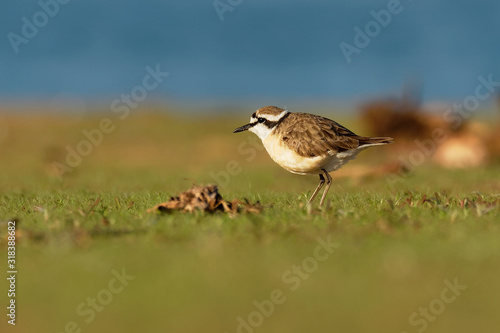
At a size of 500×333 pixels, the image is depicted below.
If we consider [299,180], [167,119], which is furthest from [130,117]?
[299,180]

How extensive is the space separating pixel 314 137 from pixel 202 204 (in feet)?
7.38

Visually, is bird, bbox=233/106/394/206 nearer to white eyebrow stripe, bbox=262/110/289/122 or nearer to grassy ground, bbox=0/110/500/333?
white eyebrow stripe, bbox=262/110/289/122

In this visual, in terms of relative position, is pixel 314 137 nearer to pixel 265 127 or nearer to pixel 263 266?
pixel 265 127

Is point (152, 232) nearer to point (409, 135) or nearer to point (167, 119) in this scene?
point (409, 135)

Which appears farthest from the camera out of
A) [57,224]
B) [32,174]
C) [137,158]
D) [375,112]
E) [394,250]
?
[137,158]

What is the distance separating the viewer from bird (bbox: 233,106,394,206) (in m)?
9.51

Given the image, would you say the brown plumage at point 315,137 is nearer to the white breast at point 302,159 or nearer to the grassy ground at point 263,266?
the white breast at point 302,159

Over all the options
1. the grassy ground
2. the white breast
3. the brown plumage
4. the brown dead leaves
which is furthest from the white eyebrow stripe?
the brown dead leaves

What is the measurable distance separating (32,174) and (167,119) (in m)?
13.1

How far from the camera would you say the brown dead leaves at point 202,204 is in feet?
26.8

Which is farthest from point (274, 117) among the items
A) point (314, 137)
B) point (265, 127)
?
point (314, 137)

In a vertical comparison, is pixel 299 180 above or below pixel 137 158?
below

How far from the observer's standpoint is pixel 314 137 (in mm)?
9570

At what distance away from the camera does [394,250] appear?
6.09m
